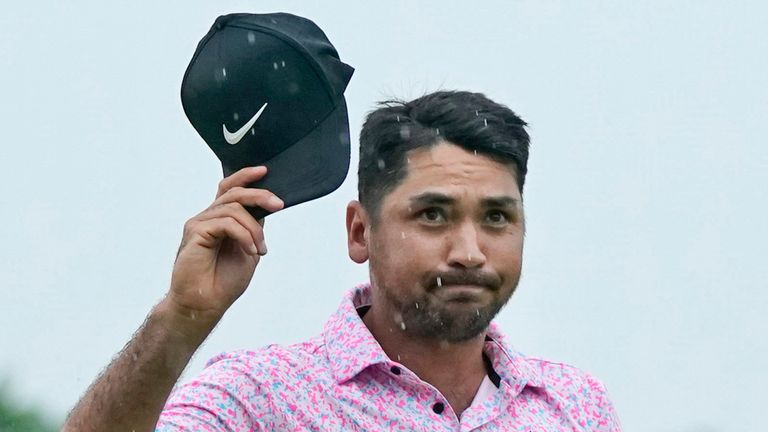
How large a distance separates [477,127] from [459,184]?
11.4 inches

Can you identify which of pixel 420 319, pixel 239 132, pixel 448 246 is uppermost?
pixel 239 132

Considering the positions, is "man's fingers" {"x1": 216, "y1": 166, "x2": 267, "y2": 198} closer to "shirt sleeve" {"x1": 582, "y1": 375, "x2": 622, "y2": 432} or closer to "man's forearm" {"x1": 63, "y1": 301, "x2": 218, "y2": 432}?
"man's forearm" {"x1": 63, "y1": 301, "x2": 218, "y2": 432}

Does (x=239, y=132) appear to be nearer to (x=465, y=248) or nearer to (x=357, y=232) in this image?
(x=465, y=248)

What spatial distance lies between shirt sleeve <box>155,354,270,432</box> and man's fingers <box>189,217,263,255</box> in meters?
0.56

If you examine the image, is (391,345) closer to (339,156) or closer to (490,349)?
(490,349)

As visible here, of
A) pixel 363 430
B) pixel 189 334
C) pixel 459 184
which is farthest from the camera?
pixel 459 184

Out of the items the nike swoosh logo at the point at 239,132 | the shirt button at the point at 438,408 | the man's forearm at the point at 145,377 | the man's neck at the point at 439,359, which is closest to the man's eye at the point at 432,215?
the man's neck at the point at 439,359

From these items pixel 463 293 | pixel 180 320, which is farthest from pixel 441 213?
pixel 180 320

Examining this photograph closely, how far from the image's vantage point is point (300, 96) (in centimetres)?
414

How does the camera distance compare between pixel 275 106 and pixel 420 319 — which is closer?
pixel 275 106

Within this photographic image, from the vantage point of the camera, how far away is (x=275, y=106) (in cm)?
411

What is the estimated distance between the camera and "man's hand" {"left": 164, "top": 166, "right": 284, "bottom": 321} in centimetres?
391

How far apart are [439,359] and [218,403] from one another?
81 centimetres

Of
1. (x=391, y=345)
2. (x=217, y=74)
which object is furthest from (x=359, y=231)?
(x=217, y=74)
